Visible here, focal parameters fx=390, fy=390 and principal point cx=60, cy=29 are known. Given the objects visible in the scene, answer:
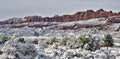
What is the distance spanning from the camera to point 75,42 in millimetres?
55312

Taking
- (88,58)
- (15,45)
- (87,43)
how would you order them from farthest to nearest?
(87,43) < (88,58) < (15,45)

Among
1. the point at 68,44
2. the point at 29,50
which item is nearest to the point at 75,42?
the point at 68,44

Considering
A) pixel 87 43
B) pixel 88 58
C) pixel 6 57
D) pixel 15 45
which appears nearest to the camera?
pixel 6 57

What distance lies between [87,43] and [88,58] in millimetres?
19490

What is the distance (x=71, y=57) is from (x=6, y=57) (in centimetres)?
1058

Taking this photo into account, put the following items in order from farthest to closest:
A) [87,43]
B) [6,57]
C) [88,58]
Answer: [87,43] → [88,58] → [6,57]

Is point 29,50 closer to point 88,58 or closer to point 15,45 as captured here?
point 15,45

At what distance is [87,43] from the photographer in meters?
53.5

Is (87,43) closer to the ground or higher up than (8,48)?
closer to the ground

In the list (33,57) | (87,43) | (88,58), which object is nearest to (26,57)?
(33,57)

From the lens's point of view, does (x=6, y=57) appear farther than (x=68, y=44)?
No

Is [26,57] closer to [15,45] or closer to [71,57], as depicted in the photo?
[15,45]

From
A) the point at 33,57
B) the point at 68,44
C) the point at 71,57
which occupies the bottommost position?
the point at 68,44

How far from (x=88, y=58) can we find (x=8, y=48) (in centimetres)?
944
